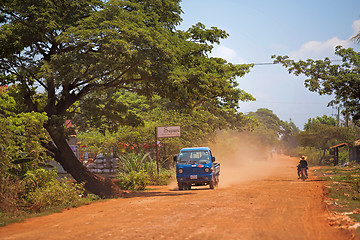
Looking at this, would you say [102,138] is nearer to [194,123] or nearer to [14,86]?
[194,123]

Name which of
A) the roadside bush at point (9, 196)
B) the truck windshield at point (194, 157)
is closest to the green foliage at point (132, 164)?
the truck windshield at point (194, 157)

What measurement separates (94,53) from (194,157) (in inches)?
286

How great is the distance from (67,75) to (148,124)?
13476 mm

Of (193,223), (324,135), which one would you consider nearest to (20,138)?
(193,223)

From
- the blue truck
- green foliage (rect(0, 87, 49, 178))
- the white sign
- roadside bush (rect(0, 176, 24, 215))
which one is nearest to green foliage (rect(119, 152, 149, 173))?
the white sign

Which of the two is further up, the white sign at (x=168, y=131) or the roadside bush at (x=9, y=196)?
the white sign at (x=168, y=131)

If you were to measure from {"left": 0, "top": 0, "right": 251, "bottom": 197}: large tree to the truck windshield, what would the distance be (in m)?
2.63

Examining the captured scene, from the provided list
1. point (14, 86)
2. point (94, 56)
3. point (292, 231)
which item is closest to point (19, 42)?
point (14, 86)

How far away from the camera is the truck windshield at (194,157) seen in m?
19.2

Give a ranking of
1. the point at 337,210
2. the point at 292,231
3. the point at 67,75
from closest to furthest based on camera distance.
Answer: the point at 292,231 → the point at 337,210 → the point at 67,75

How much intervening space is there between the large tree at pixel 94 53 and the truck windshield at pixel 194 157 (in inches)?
104

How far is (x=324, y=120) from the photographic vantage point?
88250 mm

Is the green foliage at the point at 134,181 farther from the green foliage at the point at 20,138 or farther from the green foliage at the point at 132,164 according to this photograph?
the green foliage at the point at 20,138

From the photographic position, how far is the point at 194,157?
19.5 m
